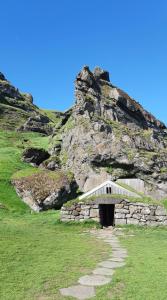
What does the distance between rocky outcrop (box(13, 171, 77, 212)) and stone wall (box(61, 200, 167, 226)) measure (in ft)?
16.6

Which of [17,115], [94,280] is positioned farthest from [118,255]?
[17,115]

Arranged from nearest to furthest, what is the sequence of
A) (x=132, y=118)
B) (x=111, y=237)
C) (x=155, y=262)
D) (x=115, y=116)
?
1. (x=155, y=262)
2. (x=111, y=237)
3. (x=115, y=116)
4. (x=132, y=118)

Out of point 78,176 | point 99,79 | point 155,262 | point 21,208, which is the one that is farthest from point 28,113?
point 155,262

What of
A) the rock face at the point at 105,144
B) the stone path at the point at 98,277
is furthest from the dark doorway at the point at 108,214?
the stone path at the point at 98,277

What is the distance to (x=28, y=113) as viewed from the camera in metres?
90.1

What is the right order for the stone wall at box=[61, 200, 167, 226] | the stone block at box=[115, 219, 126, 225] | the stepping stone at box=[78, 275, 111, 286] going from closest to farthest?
1. the stepping stone at box=[78, 275, 111, 286]
2. the stone wall at box=[61, 200, 167, 226]
3. the stone block at box=[115, 219, 126, 225]

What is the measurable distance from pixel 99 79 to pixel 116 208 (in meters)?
30.4

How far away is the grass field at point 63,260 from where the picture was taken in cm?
855

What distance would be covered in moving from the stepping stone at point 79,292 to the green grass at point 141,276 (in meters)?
0.20

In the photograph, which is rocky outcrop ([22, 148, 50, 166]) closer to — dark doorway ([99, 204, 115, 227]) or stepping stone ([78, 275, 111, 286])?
dark doorway ([99, 204, 115, 227])

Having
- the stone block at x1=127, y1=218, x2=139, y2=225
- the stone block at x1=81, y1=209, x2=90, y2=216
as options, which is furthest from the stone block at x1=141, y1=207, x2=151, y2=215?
the stone block at x1=81, y1=209, x2=90, y2=216

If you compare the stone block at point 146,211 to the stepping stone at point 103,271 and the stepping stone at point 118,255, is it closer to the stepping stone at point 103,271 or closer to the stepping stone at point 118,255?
the stepping stone at point 118,255

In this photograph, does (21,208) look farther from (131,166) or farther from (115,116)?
(115,116)

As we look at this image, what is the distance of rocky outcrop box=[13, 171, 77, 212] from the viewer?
28.2 m
